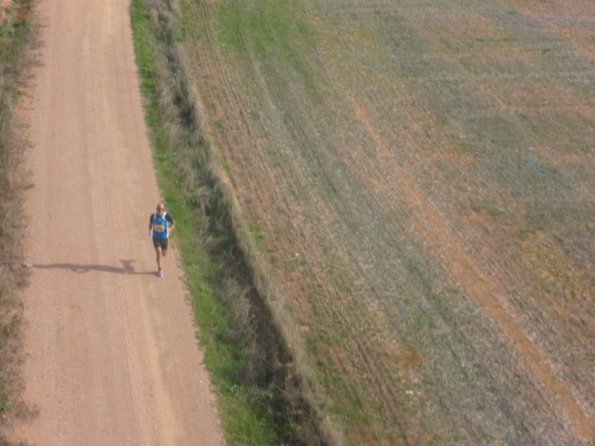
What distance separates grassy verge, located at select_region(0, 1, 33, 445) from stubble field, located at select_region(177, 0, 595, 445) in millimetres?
4787

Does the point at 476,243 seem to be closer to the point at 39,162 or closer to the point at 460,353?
the point at 460,353

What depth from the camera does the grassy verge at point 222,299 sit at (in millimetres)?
12542

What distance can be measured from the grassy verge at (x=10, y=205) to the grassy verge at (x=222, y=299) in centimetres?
317

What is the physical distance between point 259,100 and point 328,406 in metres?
12.9

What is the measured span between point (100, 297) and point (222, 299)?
2.28 m

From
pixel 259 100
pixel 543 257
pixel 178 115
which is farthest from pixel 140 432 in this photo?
pixel 259 100

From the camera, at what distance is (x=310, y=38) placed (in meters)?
29.0

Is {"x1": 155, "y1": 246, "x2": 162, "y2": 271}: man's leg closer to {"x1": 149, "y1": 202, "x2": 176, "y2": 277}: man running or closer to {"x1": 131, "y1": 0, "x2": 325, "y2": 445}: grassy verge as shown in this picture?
{"x1": 149, "y1": 202, "x2": 176, "y2": 277}: man running

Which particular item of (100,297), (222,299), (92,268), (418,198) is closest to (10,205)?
(92,268)

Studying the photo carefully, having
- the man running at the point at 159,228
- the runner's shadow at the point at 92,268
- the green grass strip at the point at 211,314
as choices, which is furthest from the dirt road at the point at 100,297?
the man running at the point at 159,228

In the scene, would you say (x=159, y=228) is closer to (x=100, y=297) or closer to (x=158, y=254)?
(x=158, y=254)

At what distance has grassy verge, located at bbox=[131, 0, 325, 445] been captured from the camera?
1254cm

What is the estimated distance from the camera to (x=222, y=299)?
49.1 feet

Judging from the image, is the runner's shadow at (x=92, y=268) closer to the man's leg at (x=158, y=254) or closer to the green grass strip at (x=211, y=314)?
the man's leg at (x=158, y=254)
